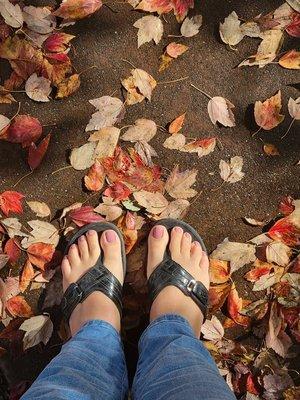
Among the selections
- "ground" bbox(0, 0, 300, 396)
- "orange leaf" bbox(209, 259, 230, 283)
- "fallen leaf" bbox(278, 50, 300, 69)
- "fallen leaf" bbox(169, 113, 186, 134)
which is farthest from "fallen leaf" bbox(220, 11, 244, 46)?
"orange leaf" bbox(209, 259, 230, 283)

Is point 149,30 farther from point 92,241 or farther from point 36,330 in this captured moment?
point 36,330

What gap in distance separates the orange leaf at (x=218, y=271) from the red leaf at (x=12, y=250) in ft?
2.58

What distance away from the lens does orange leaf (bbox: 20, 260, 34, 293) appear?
200 centimetres

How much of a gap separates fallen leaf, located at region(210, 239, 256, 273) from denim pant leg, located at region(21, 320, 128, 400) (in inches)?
21.3

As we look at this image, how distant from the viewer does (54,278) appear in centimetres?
205

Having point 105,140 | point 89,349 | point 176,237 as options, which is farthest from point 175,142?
point 89,349

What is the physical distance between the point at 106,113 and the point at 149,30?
0.39 metres

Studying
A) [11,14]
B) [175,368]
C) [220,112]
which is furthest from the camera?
[220,112]

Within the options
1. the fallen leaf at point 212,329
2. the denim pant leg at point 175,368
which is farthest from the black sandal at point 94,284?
the fallen leaf at point 212,329

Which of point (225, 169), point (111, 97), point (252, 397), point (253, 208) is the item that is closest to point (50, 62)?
point (111, 97)

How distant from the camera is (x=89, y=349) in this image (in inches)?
66.1

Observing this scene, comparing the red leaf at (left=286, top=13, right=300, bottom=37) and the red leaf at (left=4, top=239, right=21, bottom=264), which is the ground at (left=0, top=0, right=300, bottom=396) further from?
the red leaf at (left=4, top=239, right=21, bottom=264)

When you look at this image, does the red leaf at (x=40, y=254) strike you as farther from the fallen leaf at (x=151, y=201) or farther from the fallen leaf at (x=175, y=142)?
the fallen leaf at (x=175, y=142)

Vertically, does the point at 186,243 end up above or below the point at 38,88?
below
